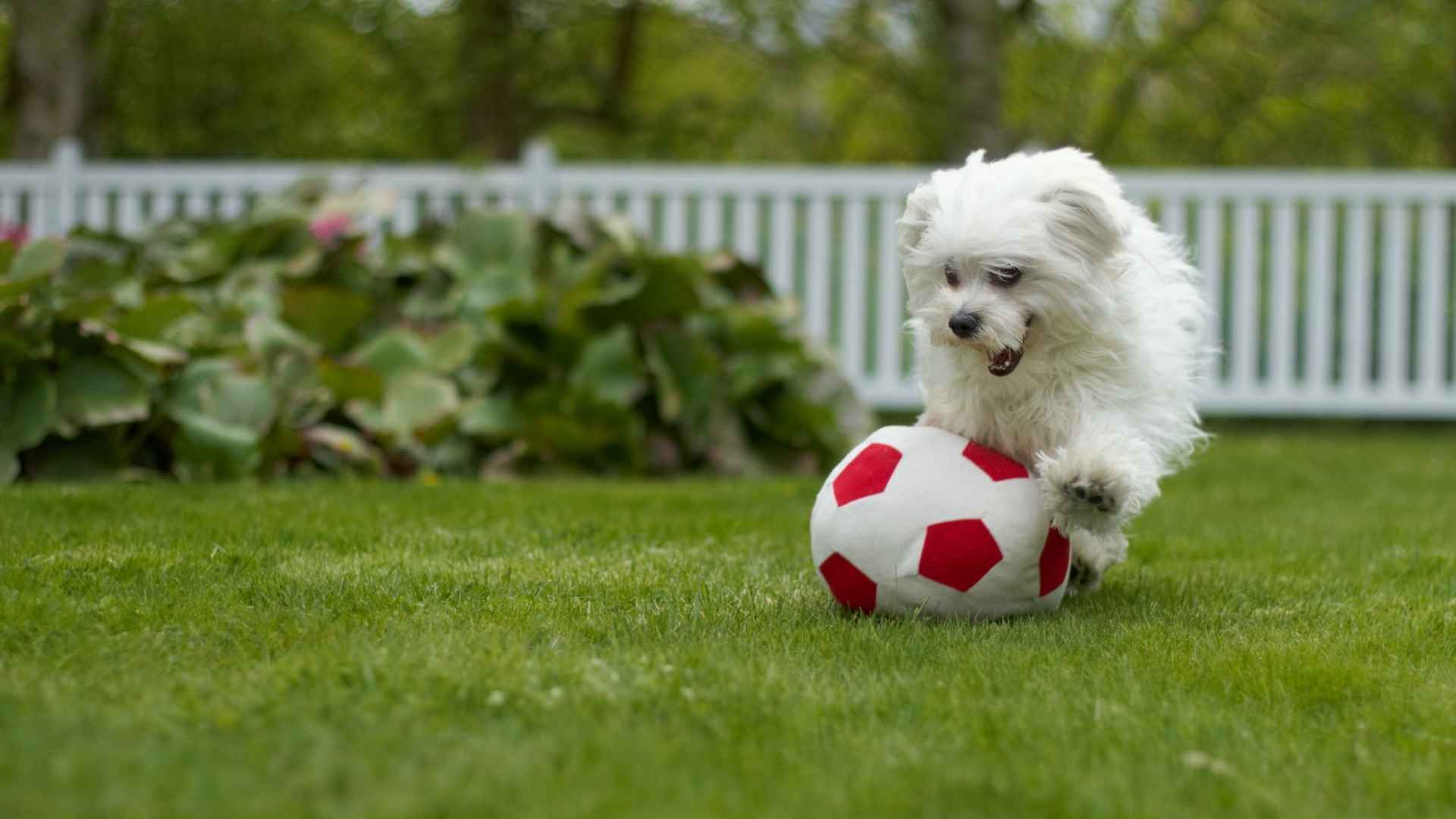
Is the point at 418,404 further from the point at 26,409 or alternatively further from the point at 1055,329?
the point at 1055,329

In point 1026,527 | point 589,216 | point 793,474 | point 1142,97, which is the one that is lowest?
point 793,474

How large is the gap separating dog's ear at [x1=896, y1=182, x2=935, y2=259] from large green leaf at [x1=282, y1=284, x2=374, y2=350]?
3631 mm

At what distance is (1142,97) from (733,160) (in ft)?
12.2

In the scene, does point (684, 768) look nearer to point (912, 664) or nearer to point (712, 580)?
point (912, 664)

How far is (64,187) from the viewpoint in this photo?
9.22m

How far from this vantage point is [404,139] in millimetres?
12867

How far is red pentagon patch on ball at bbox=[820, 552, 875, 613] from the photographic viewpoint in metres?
3.53

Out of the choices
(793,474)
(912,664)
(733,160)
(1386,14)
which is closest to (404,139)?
(733,160)

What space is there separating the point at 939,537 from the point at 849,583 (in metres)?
0.25

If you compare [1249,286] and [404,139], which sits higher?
[404,139]

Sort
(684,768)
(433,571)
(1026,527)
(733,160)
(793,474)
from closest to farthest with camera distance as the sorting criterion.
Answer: (684,768), (1026,527), (433,571), (793,474), (733,160)

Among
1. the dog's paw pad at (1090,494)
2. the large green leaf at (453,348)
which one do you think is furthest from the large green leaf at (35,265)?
the dog's paw pad at (1090,494)

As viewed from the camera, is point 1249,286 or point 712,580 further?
point 1249,286

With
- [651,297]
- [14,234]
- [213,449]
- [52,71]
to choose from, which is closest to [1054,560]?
[651,297]
